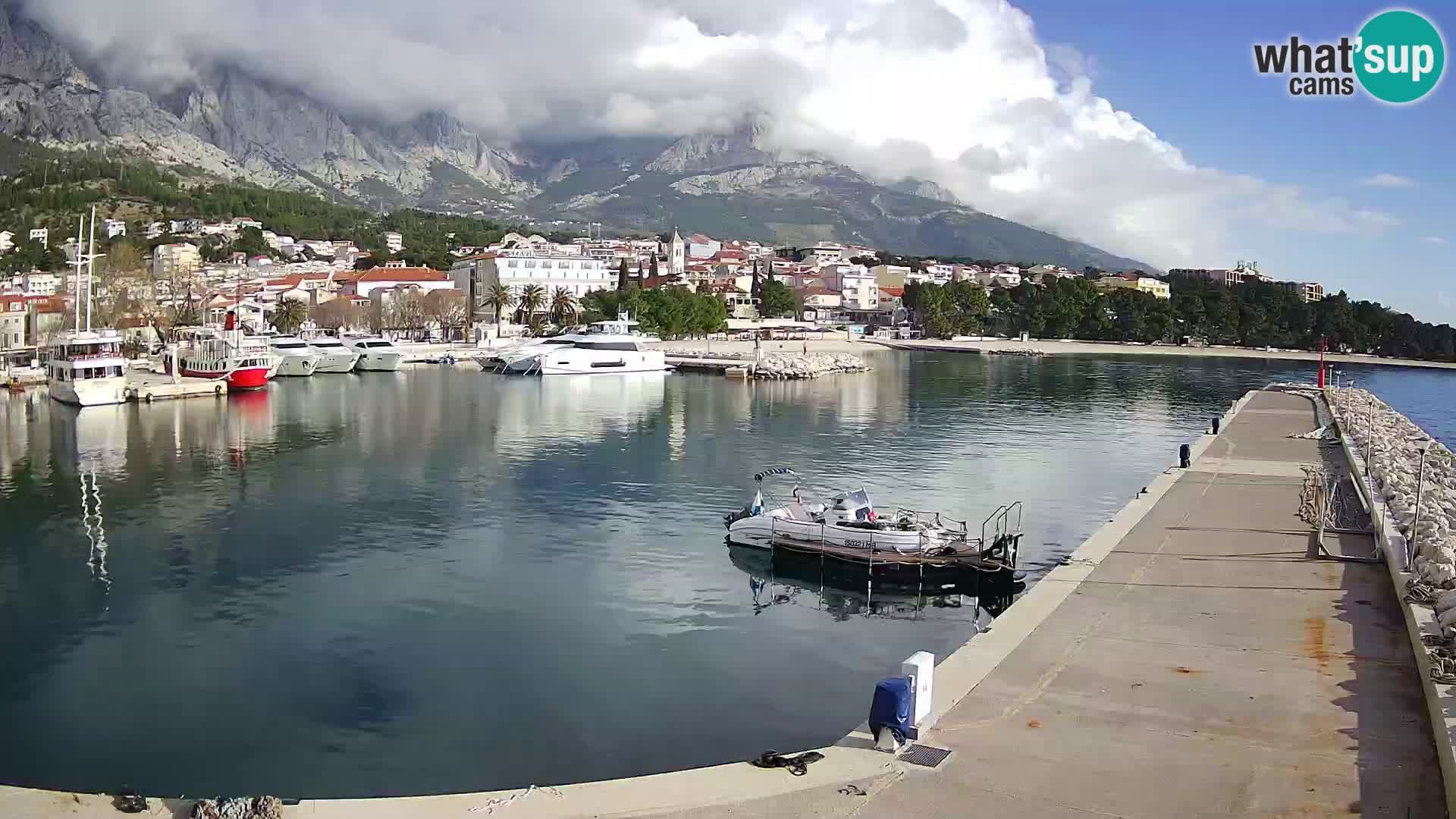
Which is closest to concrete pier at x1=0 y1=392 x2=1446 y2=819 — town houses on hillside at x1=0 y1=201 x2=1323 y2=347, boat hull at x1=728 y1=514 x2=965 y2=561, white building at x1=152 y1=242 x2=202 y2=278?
boat hull at x1=728 y1=514 x2=965 y2=561

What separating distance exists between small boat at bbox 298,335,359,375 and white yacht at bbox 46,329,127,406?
768 inches

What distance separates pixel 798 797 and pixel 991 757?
6.07 feet

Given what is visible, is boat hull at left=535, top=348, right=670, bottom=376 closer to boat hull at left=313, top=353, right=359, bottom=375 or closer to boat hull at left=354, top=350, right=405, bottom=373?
Result: boat hull at left=354, top=350, right=405, bottom=373

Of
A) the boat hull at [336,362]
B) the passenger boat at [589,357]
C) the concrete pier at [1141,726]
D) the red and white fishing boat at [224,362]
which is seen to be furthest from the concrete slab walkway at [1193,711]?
the boat hull at [336,362]

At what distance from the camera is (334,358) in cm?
7706

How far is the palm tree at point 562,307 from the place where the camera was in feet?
377

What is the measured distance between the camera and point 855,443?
132 ft

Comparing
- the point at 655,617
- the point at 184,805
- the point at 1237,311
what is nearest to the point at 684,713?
the point at 655,617

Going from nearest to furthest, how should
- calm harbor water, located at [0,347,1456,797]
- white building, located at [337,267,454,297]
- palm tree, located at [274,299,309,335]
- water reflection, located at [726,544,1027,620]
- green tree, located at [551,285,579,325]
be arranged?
calm harbor water, located at [0,347,1456,797]
water reflection, located at [726,544,1027,620]
palm tree, located at [274,299,309,335]
green tree, located at [551,285,579,325]
white building, located at [337,267,454,297]

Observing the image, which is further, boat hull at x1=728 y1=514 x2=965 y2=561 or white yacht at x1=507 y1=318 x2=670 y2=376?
white yacht at x1=507 y1=318 x2=670 y2=376

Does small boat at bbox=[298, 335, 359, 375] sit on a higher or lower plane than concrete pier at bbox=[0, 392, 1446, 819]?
higher

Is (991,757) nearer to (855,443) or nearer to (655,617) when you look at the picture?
(655,617)

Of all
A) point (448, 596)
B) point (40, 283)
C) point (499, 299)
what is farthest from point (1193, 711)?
point (40, 283)

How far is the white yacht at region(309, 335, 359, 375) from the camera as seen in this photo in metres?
76.6
